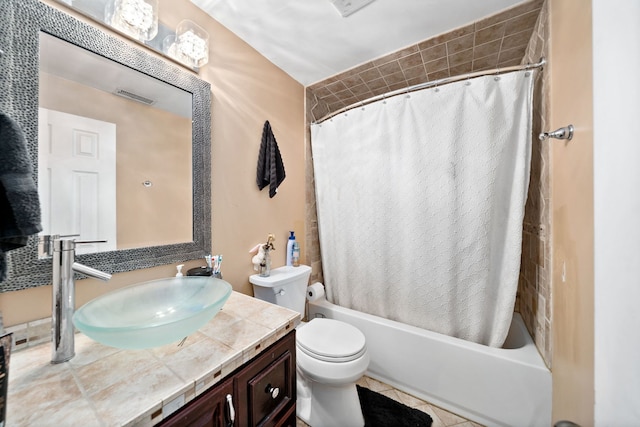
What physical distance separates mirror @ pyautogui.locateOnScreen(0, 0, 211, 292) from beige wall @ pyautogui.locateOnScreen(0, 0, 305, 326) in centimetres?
7

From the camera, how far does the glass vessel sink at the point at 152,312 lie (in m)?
0.53

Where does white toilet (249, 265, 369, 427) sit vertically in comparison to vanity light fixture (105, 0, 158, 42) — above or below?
below

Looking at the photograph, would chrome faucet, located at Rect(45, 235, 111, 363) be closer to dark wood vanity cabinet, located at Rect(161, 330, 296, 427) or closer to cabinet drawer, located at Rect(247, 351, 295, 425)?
dark wood vanity cabinet, located at Rect(161, 330, 296, 427)

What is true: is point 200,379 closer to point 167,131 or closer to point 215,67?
point 167,131

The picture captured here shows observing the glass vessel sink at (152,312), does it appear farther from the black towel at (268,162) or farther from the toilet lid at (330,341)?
the black towel at (268,162)

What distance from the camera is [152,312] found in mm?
800

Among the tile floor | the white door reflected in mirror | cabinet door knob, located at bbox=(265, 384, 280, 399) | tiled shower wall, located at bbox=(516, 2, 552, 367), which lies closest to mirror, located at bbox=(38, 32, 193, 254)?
the white door reflected in mirror

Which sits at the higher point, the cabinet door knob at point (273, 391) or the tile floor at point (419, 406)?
the cabinet door knob at point (273, 391)

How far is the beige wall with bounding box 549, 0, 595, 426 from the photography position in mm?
681

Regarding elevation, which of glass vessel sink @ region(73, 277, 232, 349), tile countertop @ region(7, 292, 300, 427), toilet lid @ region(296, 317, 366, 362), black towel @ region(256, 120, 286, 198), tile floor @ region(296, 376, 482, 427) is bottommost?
tile floor @ region(296, 376, 482, 427)

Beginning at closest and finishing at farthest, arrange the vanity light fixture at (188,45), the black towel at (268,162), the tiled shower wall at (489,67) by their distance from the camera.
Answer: the vanity light fixture at (188,45) < the tiled shower wall at (489,67) < the black towel at (268,162)

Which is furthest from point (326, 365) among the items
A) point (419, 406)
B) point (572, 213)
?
point (572, 213)

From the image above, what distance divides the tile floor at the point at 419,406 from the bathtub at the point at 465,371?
3cm

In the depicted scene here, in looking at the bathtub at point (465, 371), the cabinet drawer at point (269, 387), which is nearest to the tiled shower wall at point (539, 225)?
the bathtub at point (465, 371)
